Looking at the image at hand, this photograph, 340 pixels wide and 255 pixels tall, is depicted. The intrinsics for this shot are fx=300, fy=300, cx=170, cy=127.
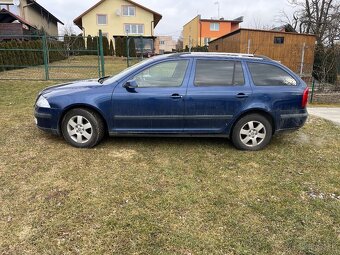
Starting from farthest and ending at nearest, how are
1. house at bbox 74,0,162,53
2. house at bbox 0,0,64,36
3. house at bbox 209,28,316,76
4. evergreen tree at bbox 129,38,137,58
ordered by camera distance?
house at bbox 74,0,162,53 → evergreen tree at bbox 129,38,137,58 → house at bbox 0,0,64,36 → house at bbox 209,28,316,76

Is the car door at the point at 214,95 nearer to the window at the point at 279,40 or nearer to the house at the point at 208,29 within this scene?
the window at the point at 279,40

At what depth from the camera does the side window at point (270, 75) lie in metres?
4.72

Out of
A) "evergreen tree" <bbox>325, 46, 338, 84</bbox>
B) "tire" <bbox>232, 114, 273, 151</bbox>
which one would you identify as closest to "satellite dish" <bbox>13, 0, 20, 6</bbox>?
"evergreen tree" <bbox>325, 46, 338, 84</bbox>

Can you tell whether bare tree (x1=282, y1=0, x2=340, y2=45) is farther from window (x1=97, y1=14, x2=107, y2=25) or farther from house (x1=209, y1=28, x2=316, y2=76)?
window (x1=97, y1=14, x2=107, y2=25)

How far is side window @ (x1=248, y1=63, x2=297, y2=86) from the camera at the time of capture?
472cm

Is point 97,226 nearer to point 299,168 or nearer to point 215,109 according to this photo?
point 215,109

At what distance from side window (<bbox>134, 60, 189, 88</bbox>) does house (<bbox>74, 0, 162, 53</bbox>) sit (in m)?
35.3

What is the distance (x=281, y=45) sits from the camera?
21.2 metres

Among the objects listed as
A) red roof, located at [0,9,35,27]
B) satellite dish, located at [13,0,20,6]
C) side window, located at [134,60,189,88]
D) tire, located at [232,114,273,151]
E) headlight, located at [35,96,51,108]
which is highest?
satellite dish, located at [13,0,20,6]

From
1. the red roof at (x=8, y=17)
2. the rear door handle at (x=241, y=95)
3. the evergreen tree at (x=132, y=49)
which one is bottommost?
the rear door handle at (x=241, y=95)

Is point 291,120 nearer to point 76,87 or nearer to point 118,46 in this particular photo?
point 76,87

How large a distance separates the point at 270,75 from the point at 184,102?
1460 millimetres

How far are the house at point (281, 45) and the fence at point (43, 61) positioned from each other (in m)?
10.2

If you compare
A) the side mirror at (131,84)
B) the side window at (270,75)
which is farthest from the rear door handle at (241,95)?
the side mirror at (131,84)
